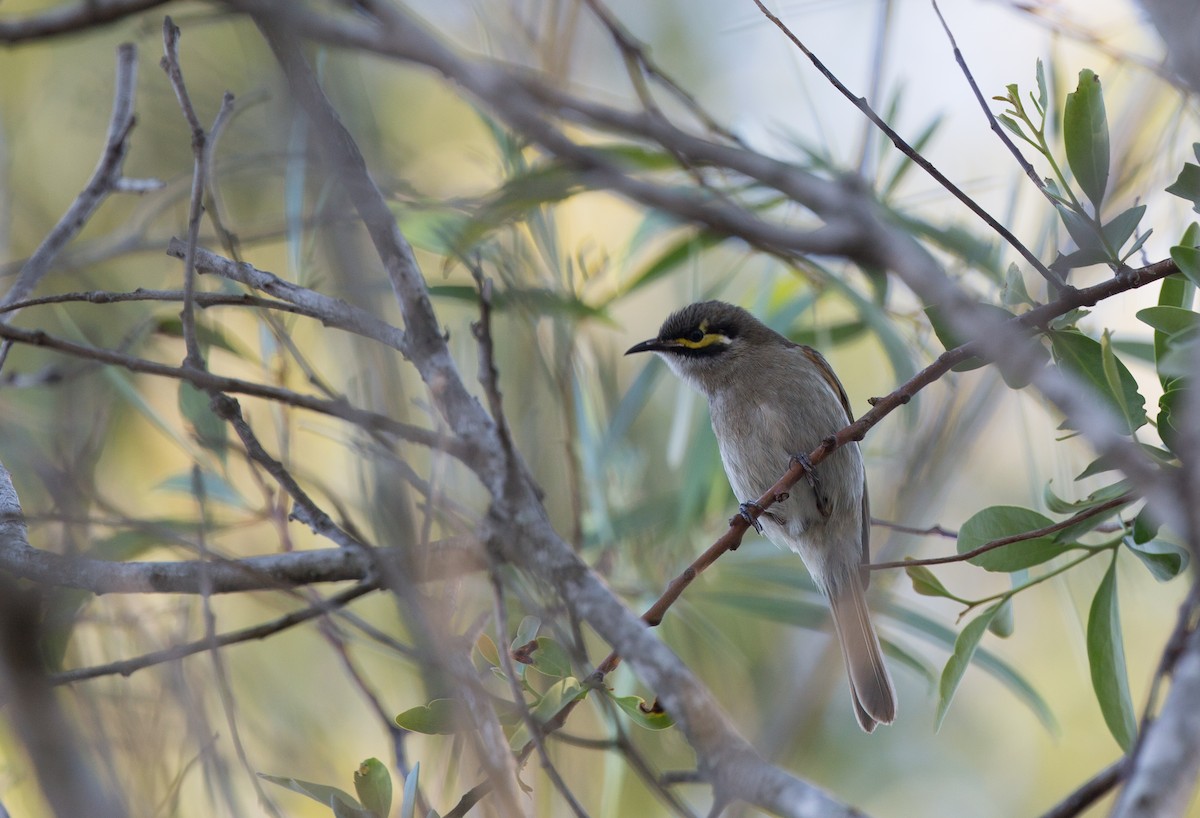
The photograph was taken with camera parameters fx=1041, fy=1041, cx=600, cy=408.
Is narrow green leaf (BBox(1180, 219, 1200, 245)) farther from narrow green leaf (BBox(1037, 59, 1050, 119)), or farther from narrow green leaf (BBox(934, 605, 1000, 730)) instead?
narrow green leaf (BBox(934, 605, 1000, 730))

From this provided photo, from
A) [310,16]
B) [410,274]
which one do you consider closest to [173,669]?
[410,274]

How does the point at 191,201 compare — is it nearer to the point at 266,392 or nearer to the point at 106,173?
the point at 266,392

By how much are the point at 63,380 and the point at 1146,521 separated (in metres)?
3.12

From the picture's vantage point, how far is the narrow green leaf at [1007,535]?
8.51 ft

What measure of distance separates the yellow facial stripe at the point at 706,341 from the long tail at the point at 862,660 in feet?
4.29

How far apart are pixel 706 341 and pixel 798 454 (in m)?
0.90

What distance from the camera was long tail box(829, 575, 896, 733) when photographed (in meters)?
4.45

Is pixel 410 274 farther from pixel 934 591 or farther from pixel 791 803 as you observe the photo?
pixel 934 591

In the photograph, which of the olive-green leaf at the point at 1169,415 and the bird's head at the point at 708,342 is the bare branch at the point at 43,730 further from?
the bird's head at the point at 708,342

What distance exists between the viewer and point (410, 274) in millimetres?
2100

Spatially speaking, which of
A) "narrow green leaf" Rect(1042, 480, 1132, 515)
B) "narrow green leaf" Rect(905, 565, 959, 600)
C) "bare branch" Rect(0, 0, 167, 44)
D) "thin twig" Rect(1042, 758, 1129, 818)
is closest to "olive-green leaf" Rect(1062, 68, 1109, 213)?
"narrow green leaf" Rect(1042, 480, 1132, 515)

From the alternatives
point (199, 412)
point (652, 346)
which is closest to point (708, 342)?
point (652, 346)

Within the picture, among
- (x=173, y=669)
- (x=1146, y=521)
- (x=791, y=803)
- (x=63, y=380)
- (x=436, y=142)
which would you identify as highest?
(x=436, y=142)

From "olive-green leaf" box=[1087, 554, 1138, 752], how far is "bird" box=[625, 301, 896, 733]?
1912 millimetres
